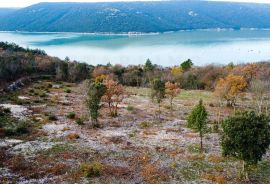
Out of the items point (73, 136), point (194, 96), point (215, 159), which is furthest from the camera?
point (194, 96)

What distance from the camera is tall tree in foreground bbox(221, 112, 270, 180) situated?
39.9 m

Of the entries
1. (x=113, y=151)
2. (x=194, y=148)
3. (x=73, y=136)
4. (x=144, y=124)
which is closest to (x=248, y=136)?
(x=194, y=148)

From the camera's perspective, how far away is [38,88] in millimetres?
109250

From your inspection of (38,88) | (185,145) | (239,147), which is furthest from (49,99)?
(239,147)

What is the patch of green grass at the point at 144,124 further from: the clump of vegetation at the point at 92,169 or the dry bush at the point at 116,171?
the clump of vegetation at the point at 92,169

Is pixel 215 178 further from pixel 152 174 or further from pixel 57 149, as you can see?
pixel 57 149

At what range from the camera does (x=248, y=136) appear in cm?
3981

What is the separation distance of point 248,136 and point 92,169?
18055 mm

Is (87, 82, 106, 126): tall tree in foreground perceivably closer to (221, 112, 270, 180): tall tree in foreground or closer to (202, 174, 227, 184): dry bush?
(202, 174, 227, 184): dry bush

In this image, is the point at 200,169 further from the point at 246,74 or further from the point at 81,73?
the point at 81,73

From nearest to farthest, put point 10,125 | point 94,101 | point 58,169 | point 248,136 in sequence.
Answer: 1. point 248,136
2. point 58,169
3. point 10,125
4. point 94,101

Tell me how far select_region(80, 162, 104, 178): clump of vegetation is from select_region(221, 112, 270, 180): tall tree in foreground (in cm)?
1523

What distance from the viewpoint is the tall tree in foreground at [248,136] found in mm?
39906

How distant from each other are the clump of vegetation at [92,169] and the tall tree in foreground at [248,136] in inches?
600
